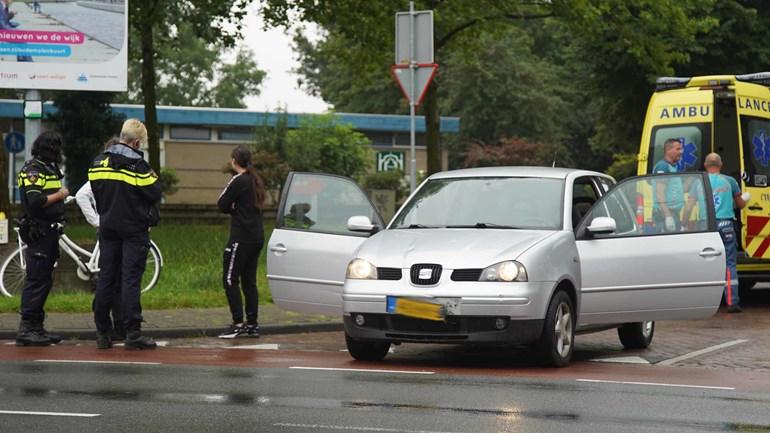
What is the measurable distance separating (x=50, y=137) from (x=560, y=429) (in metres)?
6.79

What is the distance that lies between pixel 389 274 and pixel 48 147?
383 cm

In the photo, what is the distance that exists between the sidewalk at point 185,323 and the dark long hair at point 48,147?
1.69m

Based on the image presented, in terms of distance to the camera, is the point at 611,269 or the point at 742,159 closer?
the point at 611,269

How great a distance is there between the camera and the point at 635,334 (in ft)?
42.1

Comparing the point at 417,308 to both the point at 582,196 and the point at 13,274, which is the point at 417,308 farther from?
the point at 13,274

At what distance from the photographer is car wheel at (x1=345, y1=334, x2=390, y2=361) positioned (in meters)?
11.2

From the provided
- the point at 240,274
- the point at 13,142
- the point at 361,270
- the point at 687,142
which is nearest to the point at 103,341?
the point at 240,274

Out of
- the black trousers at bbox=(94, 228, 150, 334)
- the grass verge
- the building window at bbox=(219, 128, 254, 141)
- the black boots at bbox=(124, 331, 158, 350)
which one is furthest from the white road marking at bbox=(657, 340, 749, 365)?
the building window at bbox=(219, 128, 254, 141)

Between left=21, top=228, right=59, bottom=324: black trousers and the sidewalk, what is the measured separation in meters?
0.58

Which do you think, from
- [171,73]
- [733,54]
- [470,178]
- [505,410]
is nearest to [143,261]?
[470,178]

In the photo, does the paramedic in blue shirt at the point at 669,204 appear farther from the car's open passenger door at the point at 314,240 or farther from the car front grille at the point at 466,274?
the car's open passenger door at the point at 314,240

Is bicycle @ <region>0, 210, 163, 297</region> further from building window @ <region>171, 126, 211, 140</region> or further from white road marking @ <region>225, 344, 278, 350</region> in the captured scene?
building window @ <region>171, 126, 211, 140</region>

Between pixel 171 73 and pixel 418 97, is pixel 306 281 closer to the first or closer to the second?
pixel 418 97

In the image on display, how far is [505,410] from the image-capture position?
8289 mm
